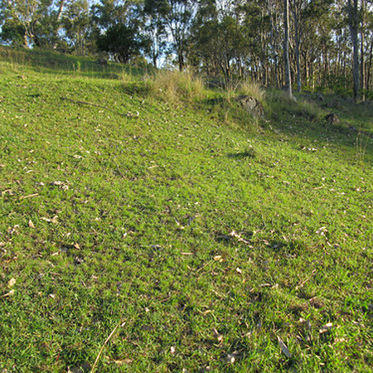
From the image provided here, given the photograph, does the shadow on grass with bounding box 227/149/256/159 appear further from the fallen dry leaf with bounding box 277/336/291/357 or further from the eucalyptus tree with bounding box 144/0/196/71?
the eucalyptus tree with bounding box 144/0/196/71

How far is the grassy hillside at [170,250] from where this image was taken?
7.64 ft

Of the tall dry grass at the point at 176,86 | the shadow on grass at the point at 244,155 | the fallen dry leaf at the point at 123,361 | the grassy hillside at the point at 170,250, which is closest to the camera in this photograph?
the fallen dry leaf at the point at 123,361

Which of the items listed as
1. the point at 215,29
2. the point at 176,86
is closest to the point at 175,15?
the point at 215,29

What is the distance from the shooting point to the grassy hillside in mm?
2328

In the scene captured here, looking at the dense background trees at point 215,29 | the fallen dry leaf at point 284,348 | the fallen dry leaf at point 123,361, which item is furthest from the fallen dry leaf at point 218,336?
the dense background trees at point 215,29

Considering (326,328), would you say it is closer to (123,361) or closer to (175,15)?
(123,361)

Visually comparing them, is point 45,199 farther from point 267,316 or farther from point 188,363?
point 267,316

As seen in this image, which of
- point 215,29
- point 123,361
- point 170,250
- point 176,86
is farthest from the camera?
point 215,29

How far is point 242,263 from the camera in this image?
130 inches

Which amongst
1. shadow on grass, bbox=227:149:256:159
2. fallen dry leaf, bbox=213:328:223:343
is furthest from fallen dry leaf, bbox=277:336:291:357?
shadow on grass, bbox=227:149:256:159

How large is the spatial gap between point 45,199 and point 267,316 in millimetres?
Answer: 3188

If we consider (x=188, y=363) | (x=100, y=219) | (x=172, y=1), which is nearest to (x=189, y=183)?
(x=100, y=219)

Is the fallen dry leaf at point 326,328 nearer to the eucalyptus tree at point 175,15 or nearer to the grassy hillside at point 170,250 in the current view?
the grassy hillside at point 170,250

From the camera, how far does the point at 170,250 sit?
133 inches
